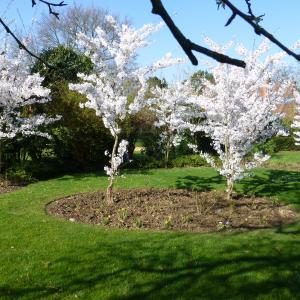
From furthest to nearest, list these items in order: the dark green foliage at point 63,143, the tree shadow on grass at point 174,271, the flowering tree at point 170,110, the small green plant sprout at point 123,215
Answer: the flowering tree at point 170,110
the dark green foliage at point 63,143
the small green plant sprout at point 123,215
the tree shadow on grass at point 174,271

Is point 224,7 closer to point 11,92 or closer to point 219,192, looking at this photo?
point 219,192

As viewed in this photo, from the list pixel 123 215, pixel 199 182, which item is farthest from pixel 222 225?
pixel 199 182

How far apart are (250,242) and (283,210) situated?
8.50 feet

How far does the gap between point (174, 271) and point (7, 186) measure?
27.7 feet

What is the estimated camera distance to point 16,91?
12.7 meters

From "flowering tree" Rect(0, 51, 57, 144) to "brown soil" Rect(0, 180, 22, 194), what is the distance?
1376 millimetres

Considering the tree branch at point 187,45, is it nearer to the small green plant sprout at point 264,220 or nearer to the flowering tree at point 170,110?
the small green plant sprout at point 264,220

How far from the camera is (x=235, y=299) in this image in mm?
5094

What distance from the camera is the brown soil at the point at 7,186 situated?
40.9 feet

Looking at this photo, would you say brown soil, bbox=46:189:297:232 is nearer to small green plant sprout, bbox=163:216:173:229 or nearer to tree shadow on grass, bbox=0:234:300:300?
small green plant sprout, bbox=163:216:173:229

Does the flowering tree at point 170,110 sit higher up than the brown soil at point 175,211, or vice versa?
the flowering tree at point 170,110

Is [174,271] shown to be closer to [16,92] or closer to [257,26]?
[257,26]

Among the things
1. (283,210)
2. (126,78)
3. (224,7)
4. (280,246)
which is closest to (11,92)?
(126,78)

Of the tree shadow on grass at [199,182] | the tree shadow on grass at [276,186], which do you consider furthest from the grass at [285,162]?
the tree shadow on grass at [199,182]
